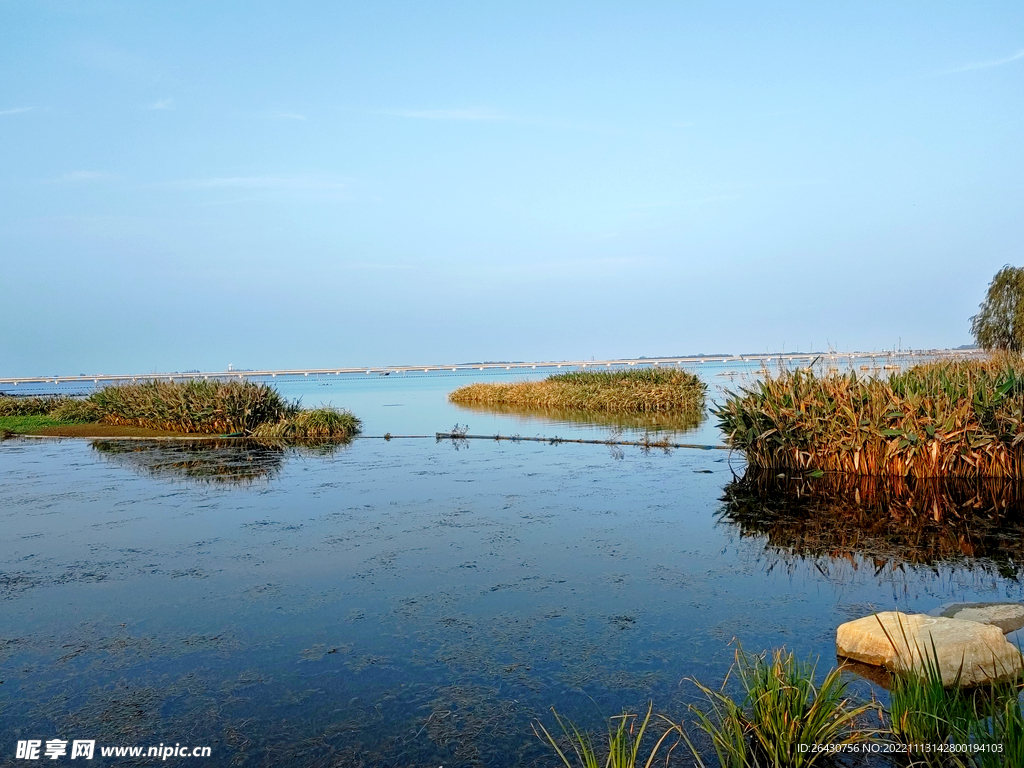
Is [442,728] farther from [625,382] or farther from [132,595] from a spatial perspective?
[625,382]

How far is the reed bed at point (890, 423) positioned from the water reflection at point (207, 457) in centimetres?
946

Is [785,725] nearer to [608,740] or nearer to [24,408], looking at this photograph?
[608,740]

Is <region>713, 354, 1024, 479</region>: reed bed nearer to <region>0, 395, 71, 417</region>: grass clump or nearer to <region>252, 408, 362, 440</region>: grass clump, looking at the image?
<region>252, 408, 362, 440</region>: grass clump

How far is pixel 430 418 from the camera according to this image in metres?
33.3

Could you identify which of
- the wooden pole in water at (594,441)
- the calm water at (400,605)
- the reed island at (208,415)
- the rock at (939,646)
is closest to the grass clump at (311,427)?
the reed island at (208,415)

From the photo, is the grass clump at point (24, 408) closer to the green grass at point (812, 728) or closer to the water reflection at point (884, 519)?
the water reflection at point (884, 519)

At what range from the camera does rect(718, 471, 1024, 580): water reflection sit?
8914 millimetres

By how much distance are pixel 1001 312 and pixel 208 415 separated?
1225 inches

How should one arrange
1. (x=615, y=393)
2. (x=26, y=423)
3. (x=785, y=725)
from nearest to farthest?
1. (x=785, y=725)
2. (x=26, y=423)
3. (x=615, y=393)

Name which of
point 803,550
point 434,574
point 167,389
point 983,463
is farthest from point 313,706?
point 167,389

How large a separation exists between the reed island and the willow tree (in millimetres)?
25885

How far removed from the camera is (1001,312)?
33500 mm

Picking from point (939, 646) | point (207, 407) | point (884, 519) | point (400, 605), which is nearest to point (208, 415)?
point (207, 407)

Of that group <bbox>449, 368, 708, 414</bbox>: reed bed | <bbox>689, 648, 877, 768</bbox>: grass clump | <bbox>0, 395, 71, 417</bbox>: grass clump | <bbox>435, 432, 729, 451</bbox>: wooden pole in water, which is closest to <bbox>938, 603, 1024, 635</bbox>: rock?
<bbox>689, 648, 877, 768</bbox>: grass clump
